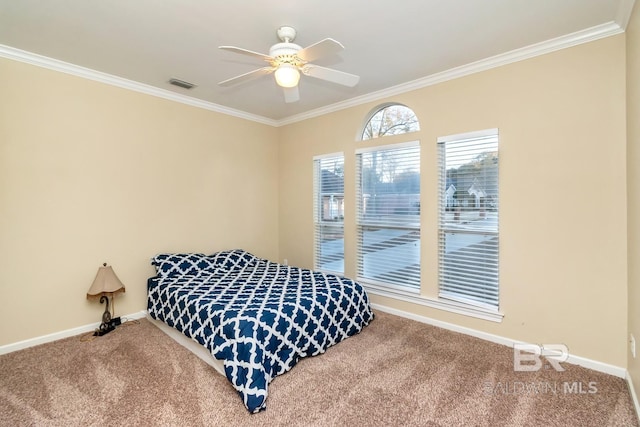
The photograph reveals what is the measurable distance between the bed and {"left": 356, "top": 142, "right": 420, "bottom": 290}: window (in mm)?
674

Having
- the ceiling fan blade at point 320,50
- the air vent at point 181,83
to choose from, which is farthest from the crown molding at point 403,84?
the ceiling fan blade at point 320,50

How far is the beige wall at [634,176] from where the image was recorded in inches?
76.3

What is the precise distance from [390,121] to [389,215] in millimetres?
1120

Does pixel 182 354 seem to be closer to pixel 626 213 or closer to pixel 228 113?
pixel 228 113

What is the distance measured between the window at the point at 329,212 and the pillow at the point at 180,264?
1490 millimetres

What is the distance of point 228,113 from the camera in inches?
168

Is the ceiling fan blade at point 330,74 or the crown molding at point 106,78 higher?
the crown molding at point 106,78

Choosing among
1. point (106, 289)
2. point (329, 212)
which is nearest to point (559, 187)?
point (329, 212)

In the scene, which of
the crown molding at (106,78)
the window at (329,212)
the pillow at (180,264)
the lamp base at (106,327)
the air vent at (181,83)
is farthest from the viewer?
the window at (329,212)

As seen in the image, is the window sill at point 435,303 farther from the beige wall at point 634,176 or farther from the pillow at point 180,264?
the pillow at point 180,264

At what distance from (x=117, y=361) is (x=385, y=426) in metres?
2.16

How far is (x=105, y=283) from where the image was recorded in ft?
9.98

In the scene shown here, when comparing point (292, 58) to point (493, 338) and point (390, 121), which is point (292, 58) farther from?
point (493, 338)

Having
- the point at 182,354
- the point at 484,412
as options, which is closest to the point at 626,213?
the point at 484,412
